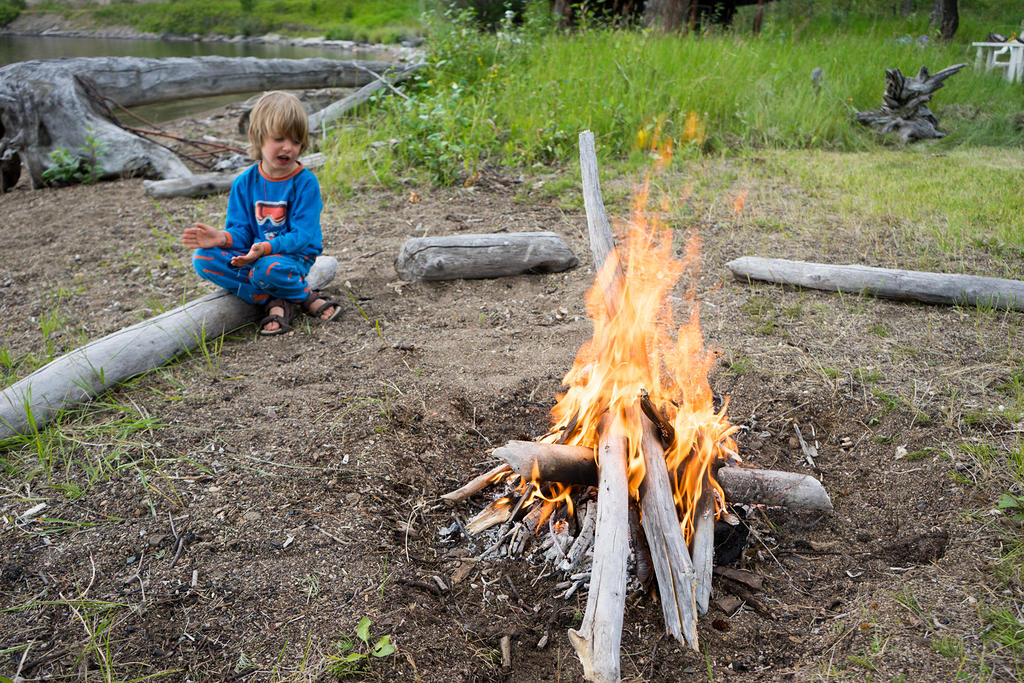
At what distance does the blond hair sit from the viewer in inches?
137

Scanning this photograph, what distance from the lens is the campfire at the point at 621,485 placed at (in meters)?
2.04

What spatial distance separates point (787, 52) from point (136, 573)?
9.18 m

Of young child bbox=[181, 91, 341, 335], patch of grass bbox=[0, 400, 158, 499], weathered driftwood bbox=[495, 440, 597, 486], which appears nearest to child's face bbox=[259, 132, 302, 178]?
young child bbox=[181, 91, 341, 335]

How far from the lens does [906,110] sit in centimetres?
756

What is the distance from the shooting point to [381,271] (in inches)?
179

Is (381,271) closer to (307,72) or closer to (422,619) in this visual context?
(422,619)

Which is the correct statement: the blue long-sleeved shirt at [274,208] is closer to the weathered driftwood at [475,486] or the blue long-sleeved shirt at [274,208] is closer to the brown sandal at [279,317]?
the brown sandal at [279,317]

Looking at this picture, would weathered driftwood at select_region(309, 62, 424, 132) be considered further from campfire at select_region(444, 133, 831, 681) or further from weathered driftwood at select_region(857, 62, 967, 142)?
campfire at select_region(444, 133, 831, 681)

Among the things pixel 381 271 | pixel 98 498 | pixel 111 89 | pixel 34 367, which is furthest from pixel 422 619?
pixel 111 89

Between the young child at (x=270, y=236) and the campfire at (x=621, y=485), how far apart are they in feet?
5.71

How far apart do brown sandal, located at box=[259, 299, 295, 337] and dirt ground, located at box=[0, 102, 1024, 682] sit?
85 millimetres

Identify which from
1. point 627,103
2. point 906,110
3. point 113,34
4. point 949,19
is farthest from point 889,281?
point 113,34

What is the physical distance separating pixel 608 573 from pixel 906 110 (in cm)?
761

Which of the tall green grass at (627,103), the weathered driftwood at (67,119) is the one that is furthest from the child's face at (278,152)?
the weathered driftwood at (67,119)
